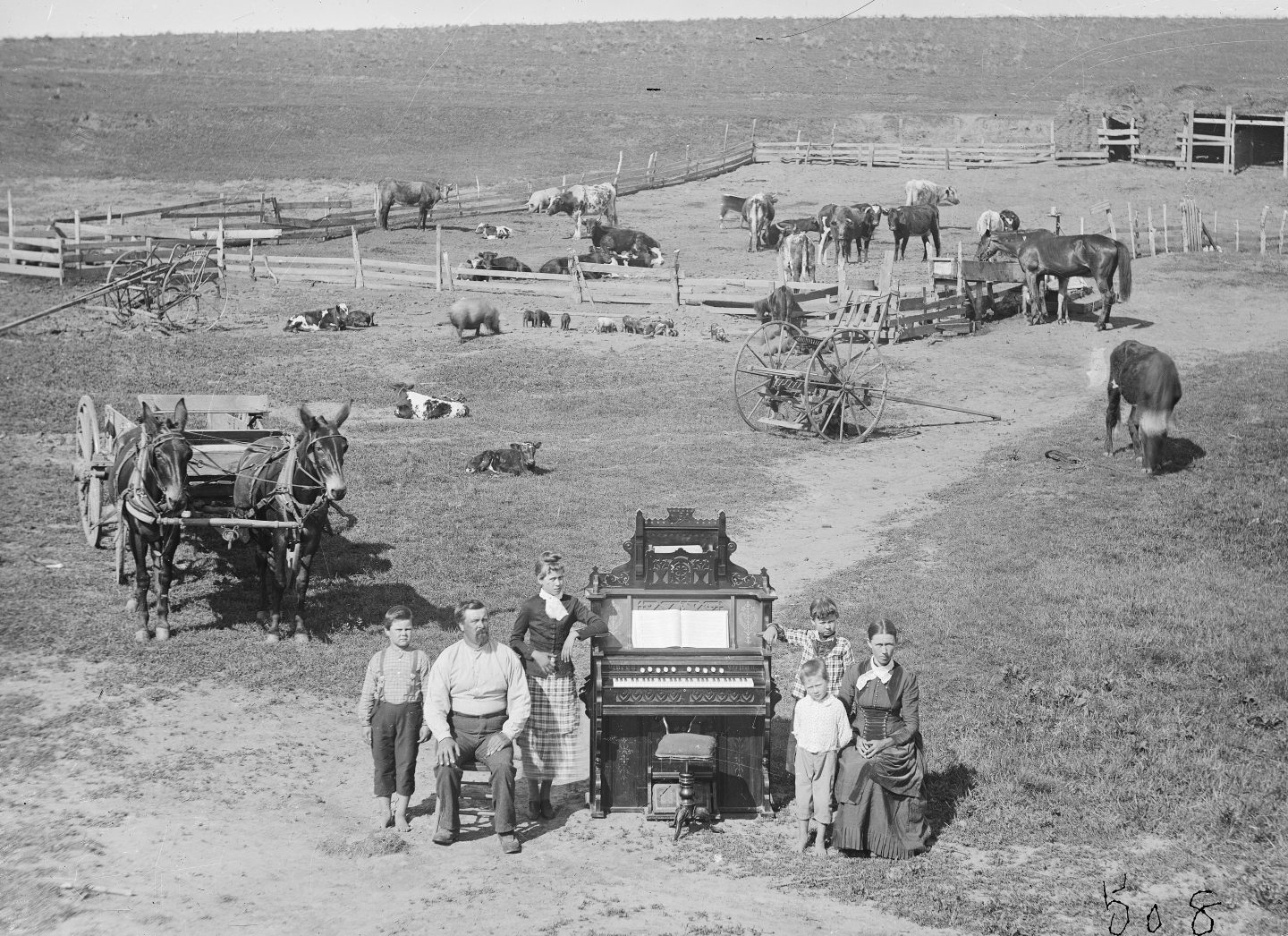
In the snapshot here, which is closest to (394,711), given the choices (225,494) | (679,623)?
(679,623)

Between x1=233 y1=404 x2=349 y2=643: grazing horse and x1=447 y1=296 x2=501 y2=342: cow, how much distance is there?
14811 mm

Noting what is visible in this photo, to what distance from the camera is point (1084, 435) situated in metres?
20.0

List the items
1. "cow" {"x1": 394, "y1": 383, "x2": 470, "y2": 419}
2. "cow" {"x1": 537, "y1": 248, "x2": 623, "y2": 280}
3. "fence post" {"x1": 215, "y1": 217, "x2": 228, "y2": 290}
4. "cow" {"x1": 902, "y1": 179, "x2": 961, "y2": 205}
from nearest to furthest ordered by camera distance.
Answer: "cow" {"x1": 394, "y1": 383, "x2": 470, "y2": 419} < "fence post" {"x1": 215, "y1": 217, "x2": 228, "y2": 290} < "cow" {"x1": 537, "y1": 248, "x2": 623, "y2": 280} < "cow" {"x1": 902, "y1": 179, "x2": 961, "y2": 205}

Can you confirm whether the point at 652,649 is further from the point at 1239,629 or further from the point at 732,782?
the point at 1239,629

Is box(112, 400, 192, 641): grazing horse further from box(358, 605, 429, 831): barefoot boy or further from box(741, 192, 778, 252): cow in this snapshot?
box(741, 192, 778, 252): cow

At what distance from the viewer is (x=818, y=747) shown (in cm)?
819

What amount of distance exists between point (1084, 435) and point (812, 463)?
14.1 ft

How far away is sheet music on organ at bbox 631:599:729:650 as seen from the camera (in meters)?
8.83

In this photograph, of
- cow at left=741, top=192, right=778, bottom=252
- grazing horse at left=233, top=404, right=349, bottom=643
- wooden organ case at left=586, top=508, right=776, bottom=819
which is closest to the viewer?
wooden organ case at left=586, top=508, right=776, bottom=819

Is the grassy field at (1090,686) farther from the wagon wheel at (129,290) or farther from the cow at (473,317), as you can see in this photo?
the wagon wheel at (129,290)

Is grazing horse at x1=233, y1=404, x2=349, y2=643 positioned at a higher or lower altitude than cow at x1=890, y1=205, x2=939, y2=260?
lower

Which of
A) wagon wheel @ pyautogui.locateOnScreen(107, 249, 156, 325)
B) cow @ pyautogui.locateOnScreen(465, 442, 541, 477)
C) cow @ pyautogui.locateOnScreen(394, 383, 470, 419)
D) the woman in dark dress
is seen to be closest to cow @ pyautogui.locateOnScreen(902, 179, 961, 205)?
wagon wheel @ pyautogui.locateOnScreen(107, 249, 156, 325)

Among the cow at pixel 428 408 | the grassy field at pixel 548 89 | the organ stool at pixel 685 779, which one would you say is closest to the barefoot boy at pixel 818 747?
the organ stool at pixel 685 779

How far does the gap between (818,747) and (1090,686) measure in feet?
12.7
